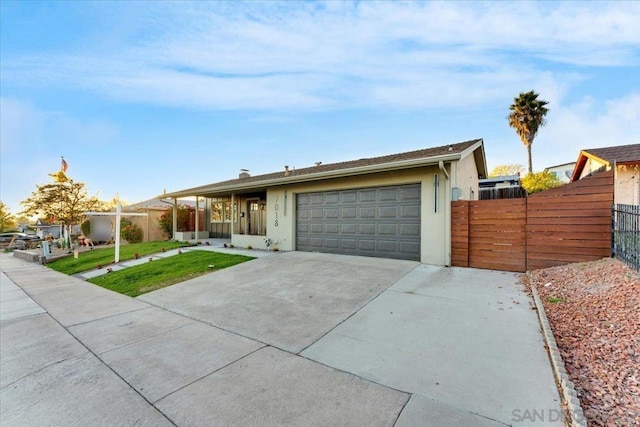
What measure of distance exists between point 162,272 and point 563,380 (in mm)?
9017

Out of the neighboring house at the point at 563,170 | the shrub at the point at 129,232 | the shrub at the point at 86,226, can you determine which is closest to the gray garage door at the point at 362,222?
the shrub at the point at 129,232

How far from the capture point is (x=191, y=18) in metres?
7.91

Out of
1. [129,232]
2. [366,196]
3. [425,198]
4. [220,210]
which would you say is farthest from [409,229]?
[129,232]

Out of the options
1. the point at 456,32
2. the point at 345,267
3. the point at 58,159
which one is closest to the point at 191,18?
the point at 456,32

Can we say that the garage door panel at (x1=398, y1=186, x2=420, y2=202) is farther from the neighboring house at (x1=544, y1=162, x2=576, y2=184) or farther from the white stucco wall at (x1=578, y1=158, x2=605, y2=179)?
the neighboring house at (x1=544, y1=162, x2=576, y2=184)

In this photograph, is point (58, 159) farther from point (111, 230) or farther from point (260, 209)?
point (260, 209)

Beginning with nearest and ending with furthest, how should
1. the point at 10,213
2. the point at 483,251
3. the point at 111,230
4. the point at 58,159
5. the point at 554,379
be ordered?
the point at 554,379, the point at 483,251, the point at 58,159, the point at 111,230, the point at 10,213

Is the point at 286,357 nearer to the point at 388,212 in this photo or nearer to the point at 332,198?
the point at 388,212

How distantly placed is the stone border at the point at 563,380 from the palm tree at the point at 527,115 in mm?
23637

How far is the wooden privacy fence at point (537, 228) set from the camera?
6184mm

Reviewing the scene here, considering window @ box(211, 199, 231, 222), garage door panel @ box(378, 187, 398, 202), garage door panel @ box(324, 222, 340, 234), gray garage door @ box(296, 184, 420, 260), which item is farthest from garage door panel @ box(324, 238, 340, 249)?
window @ box(211, 199, 231, 222)

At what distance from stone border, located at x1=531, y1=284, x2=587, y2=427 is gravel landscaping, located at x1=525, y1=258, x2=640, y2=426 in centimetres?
7

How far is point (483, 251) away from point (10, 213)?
2018 inches

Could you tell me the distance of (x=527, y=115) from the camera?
855 inches
